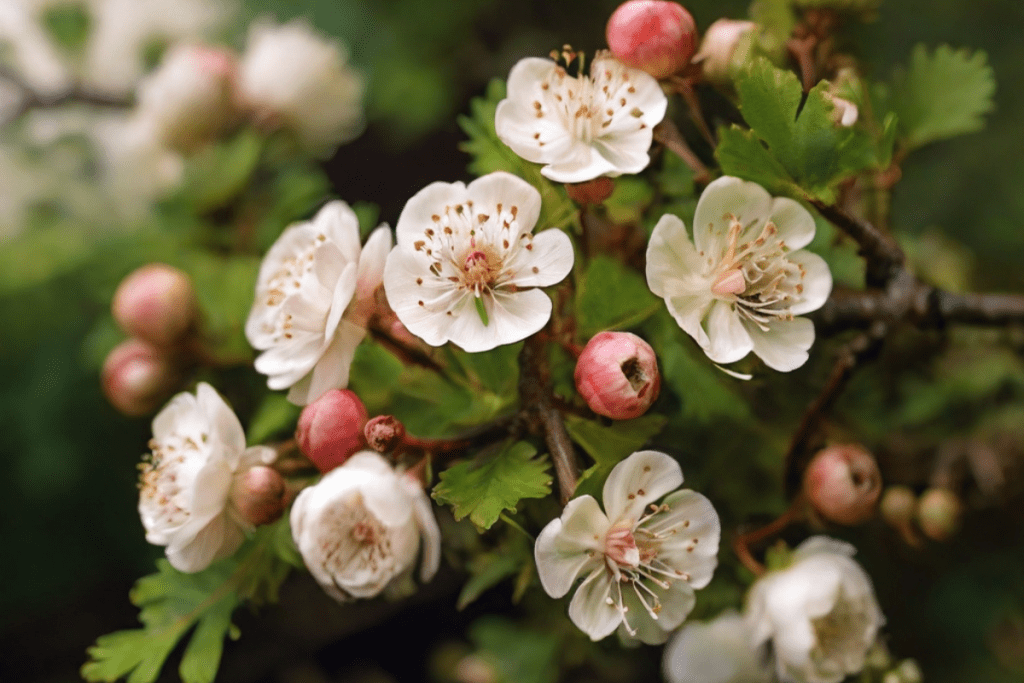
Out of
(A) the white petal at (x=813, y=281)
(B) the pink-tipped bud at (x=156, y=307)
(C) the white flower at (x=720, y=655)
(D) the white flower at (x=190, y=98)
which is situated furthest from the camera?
(D) the white flower at (x=190, y=98)

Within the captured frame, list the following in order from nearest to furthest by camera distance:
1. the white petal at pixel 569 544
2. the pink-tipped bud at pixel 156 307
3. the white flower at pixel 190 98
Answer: the white petal at pixel 569 544, the pink-tipped bud at pixel 156 307, the white flower at pixel 190 98

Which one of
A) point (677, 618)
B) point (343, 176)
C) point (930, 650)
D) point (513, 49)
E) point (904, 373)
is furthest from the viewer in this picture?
point (343, 176)

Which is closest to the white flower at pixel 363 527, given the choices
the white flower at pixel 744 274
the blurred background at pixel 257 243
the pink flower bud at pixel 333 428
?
the pink flower bud at pixel 333 428

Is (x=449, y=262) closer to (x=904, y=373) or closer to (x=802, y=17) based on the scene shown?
(x=802, y=17)

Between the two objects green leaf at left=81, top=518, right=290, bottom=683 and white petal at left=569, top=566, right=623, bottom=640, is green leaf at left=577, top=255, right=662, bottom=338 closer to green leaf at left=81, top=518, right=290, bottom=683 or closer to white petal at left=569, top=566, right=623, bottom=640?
white petal at left=569, top=566, right=623, bottom=640

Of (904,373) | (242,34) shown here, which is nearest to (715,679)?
(904,373)

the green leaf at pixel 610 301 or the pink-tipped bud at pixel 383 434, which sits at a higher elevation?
the green leaf at pixel 610 301

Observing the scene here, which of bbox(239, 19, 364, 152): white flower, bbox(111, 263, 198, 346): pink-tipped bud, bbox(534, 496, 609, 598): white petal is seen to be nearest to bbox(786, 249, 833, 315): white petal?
bbox(534, 496, 609, 598): white petal

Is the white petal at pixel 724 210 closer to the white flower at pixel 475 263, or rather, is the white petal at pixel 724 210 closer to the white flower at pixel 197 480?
the white flower at pixel 475 263
